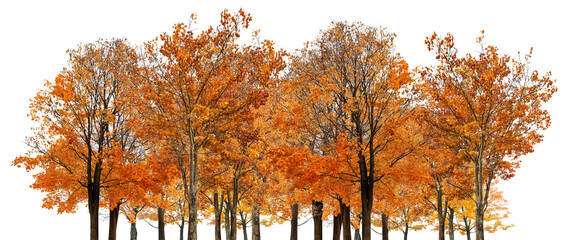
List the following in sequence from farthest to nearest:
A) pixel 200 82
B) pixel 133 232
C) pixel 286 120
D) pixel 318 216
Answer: pixel 133 232 → pixel 318 216 → pixel 286 120 → pixel 200 82

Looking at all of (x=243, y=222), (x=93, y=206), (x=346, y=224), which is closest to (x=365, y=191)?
(x=346, y=224)

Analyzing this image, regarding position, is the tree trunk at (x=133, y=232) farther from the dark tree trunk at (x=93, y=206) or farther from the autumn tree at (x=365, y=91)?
the autumn tree at (x=365, y=91)

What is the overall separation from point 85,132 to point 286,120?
10855 millimetres

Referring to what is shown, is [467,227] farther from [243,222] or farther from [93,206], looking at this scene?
[93,206]

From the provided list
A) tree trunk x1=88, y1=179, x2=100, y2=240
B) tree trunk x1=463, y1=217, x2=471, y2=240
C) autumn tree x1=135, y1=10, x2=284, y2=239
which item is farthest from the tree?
tree trunk x1=463, y1=217, x2=471, y2=240

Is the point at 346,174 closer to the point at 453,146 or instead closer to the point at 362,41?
the point at 362,41

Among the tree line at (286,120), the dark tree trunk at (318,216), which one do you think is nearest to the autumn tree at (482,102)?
the tree line at (286,120)

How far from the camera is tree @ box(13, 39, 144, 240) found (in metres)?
24.7

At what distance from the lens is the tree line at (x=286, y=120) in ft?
64.7

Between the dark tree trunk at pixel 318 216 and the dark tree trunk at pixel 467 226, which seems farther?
the dark tree trunk at pixel 467 226

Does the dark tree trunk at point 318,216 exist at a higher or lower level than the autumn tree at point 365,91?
lower

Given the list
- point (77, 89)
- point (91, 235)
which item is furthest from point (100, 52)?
point (91, 235)

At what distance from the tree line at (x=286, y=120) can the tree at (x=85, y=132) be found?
0.24 ft

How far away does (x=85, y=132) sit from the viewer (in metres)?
25.1
